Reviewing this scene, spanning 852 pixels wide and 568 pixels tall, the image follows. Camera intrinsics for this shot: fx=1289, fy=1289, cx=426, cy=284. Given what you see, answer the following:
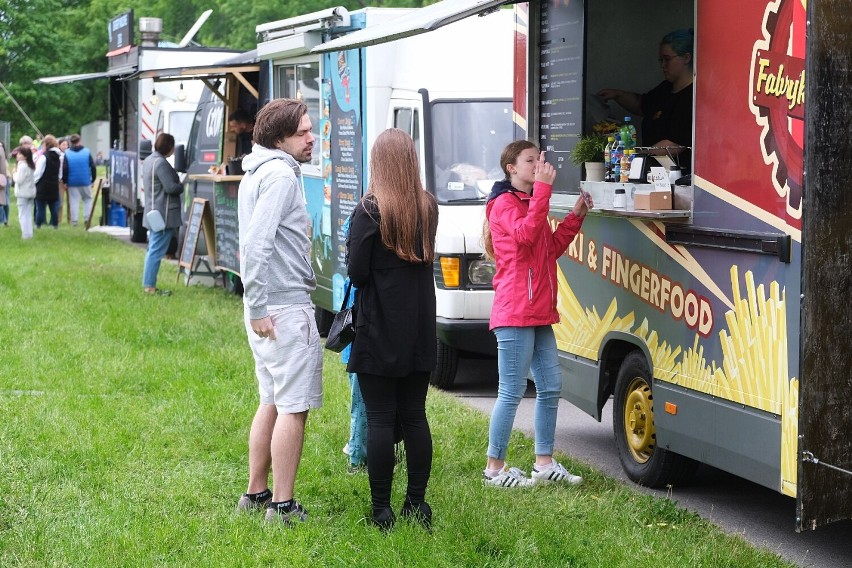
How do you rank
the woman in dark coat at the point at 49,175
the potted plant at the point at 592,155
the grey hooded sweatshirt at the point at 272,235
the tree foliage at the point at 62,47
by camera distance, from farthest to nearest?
the tree foliage at the point at 62,47 → the woman in dark coat at the point at 49,175 → the potted plant at the point at 592,155 → the grey hooded sweatshirt at the point at 272,235

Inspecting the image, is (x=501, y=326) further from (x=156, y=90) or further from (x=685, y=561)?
(x=156, y=90)

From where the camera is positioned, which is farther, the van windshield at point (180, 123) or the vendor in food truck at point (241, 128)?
the van windshield at point (180, 123)

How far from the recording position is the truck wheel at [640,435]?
264 inches

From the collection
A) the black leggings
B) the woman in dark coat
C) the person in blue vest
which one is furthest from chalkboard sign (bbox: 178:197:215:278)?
the person in blue vest

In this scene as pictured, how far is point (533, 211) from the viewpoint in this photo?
6.41 meters

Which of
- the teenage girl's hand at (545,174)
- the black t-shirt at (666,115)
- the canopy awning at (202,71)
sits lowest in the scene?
the teenage girl's hand at (545,174)

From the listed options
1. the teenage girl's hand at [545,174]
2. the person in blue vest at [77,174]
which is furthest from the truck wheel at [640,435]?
the person in blue vest at [77,174]

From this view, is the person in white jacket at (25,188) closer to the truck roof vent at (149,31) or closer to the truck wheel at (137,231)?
the truck wheel at (137,231)

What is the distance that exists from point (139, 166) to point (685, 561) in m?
18.1

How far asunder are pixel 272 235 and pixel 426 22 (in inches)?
48.5

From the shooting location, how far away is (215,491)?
655cm

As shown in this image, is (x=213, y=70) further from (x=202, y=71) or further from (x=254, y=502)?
(x=254, y=502)

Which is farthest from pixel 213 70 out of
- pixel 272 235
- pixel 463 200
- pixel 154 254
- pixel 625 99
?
pixel 272 235

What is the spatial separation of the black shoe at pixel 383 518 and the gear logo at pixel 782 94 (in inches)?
85.7
